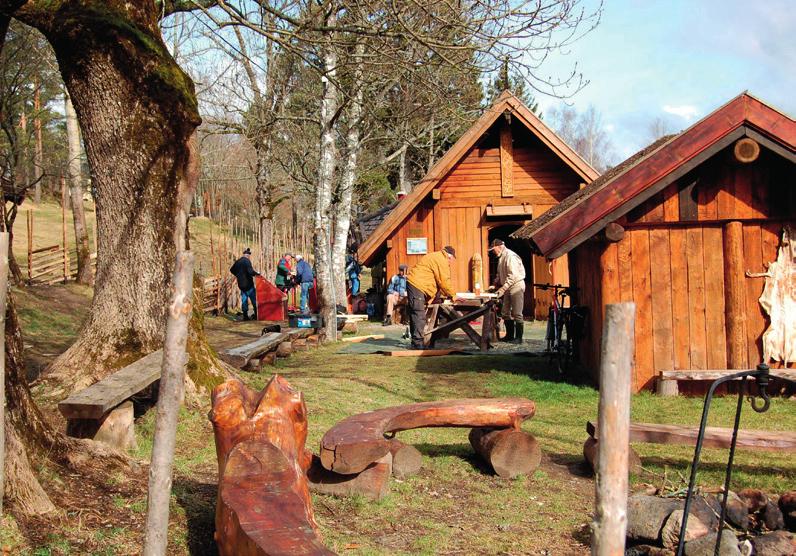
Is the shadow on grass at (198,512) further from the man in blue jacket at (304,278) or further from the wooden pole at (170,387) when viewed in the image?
the man in blue jacket at (304,278)

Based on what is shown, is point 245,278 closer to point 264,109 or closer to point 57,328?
point 264,109

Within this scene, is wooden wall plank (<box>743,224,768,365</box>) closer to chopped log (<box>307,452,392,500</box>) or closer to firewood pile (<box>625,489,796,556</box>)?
firewood pile (<box>625,489,796,556</box>)

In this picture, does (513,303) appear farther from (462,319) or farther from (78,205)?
(78,205)

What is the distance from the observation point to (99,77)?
291 inches

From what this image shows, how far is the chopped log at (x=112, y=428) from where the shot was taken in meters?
5.86

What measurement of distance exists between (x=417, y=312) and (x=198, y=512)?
10.7 m

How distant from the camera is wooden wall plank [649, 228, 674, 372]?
10445mm

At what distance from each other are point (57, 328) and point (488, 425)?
12.4 metres

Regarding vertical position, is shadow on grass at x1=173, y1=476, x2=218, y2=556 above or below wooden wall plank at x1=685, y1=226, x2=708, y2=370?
below

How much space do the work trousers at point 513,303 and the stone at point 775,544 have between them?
10857mm

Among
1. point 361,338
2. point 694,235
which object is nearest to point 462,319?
point 361,338

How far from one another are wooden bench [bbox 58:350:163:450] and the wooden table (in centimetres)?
962

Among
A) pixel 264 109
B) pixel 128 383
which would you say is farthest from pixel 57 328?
pixel 128 383

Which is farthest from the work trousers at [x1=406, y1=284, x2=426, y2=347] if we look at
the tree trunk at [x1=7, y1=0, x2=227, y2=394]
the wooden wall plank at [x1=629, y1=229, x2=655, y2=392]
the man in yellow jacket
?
the tree trunk at [x1=7, y1=0, x2=227, y2=394]
